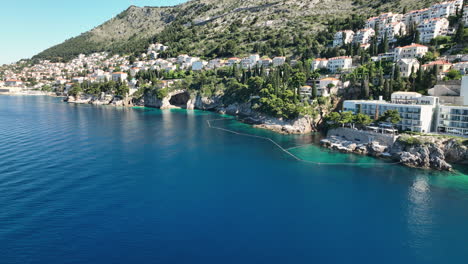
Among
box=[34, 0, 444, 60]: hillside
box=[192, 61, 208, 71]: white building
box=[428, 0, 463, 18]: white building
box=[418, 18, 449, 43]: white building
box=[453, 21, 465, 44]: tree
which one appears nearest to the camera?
box=[453, 21, 465, 44]: tree

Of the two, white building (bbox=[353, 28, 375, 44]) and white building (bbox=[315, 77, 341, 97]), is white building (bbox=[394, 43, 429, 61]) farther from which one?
white building (bbox=[353, 28, 375, 44])

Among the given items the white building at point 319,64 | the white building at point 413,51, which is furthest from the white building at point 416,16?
the white building at point 319,64

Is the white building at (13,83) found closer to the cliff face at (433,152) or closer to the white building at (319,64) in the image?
the white building at (319,64)

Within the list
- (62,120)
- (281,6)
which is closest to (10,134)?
(62,120)

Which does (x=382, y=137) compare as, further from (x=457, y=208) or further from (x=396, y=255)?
(x=396, y=255)

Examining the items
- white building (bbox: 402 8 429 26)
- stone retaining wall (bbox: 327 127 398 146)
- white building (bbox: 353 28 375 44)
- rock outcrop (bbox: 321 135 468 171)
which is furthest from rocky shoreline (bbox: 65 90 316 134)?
white building (bbox: 402 8 429 26)
